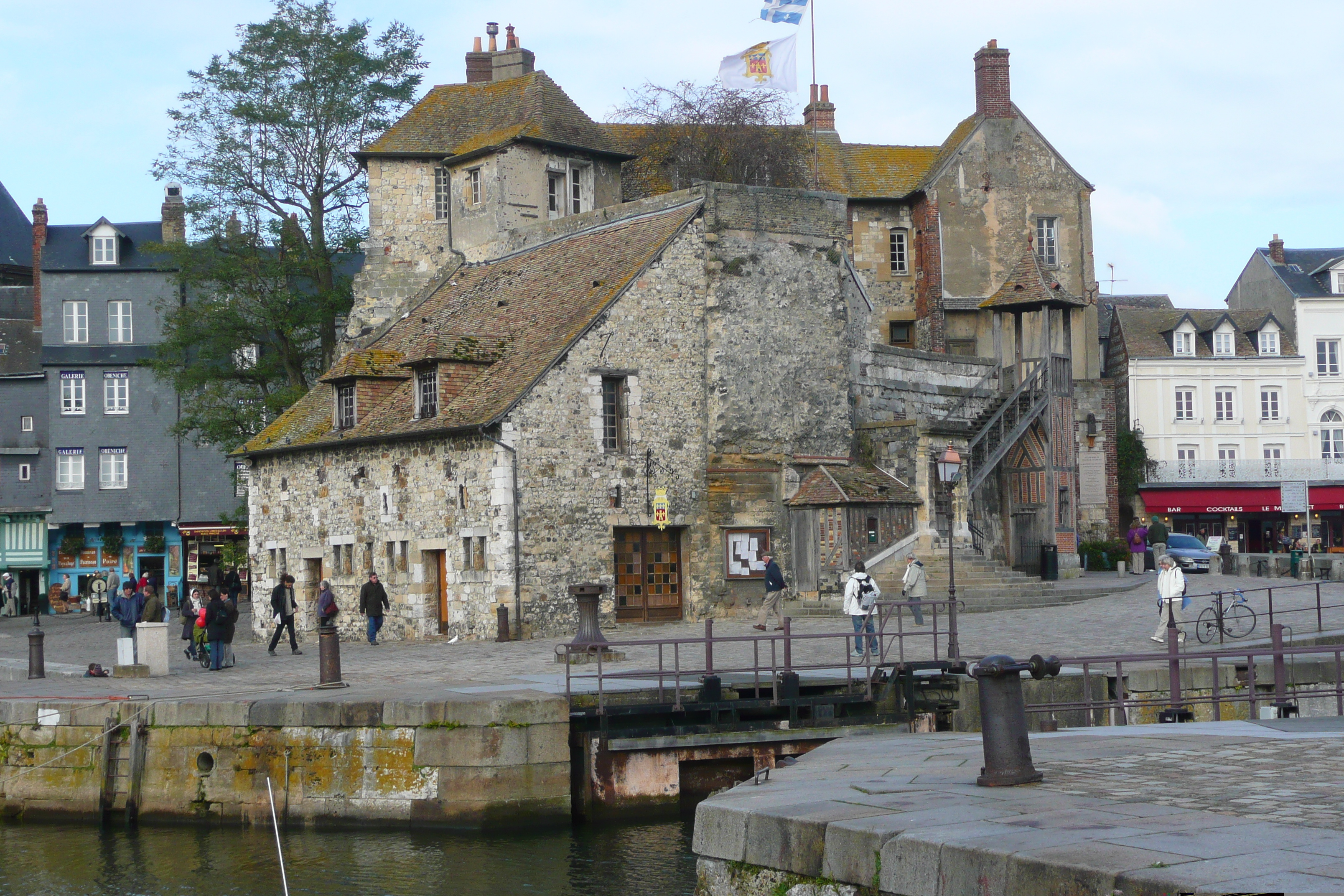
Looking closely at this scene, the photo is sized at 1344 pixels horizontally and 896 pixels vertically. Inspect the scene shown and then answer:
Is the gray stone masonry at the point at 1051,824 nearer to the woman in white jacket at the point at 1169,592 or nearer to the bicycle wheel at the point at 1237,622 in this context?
the woman in white jacket at the point at 1169,592

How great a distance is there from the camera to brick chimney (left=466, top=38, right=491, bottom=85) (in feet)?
136

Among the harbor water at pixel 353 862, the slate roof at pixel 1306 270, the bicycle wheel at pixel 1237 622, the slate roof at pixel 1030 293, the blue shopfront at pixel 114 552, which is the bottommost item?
the harbor water at pixel 353 862

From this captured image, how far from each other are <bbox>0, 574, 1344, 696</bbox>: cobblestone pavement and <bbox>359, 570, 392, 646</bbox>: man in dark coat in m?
0.32

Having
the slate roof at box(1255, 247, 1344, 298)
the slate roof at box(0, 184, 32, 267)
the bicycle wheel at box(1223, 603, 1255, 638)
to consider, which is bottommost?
the bicycle wheel at box(1223, 603, 1255, 638)

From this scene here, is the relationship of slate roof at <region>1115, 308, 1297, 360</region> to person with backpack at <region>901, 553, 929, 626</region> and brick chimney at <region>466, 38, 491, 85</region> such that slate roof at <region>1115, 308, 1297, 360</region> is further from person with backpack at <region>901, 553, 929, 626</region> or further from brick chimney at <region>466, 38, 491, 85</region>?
person with backpack at <region>901, 553, 929, 626</region>

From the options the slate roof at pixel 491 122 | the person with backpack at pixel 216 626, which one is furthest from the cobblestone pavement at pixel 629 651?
the slate roof at pixel 491 122

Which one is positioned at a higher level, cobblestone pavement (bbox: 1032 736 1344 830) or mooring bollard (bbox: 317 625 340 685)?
mooring bollard (bbox: 317 625 340 685)

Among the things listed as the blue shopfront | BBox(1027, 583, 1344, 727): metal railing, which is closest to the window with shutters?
BBox(1027, 583, 1344, 727): metal railing

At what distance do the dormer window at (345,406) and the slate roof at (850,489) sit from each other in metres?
9.05

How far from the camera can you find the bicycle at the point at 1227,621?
21406 mm

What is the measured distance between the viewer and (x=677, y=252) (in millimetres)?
28906

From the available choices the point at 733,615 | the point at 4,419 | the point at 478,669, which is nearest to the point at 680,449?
the point at 733,615

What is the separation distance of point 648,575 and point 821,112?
70.6ft

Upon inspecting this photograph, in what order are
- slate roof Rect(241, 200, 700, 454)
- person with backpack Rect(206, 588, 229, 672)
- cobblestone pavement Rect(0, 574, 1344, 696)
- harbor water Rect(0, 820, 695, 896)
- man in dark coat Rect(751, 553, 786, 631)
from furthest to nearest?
slate roof Rect(241, 200, 700, 454) → man in dark coat Rect(751, 553, 786, 631) → person with backpack Rect(206, 588, 229, 672) → cobblestone pavement Rect(0, 574, 1344, 696) → harbor water Rect(0, 820, 695, 896)
